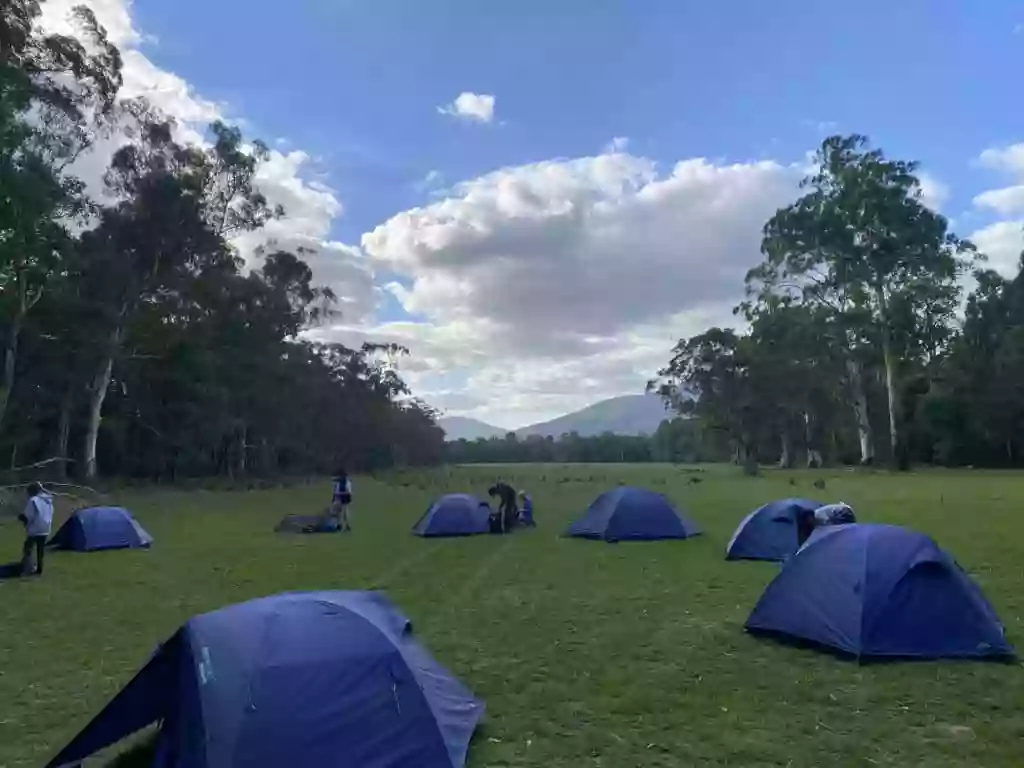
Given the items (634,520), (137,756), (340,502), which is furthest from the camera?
(340,502)

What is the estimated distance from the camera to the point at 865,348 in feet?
179

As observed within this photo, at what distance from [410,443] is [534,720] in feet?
281

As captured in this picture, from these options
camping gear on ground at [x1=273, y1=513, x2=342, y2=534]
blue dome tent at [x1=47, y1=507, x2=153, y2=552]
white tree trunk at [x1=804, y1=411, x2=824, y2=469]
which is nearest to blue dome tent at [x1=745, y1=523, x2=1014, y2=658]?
blue dome tent at [x1=47, y1=507, x2=153, y2=552]

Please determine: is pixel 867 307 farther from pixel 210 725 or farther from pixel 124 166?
pixel 210 725

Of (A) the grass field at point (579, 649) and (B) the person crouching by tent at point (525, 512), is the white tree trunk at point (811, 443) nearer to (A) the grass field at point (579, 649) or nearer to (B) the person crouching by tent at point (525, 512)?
(A) the grass field at point (579, 649)

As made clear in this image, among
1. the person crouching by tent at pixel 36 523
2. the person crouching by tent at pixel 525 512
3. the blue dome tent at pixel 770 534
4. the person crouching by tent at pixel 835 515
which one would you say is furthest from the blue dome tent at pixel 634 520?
the person crouching by tent at pixel 36 523

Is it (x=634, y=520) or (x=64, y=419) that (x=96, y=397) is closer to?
(x=64, y=419)

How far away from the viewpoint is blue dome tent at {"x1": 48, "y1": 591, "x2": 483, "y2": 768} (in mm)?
5133

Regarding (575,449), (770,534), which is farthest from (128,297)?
(575,449)

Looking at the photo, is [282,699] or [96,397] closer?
[282,699]

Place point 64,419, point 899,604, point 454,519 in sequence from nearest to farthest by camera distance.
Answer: point 899,604 < point 454,519 < point 64,419

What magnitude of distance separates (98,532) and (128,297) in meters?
22.2

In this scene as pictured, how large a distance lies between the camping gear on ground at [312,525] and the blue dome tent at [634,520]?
21.5 ft

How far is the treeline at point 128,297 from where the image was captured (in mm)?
27203
